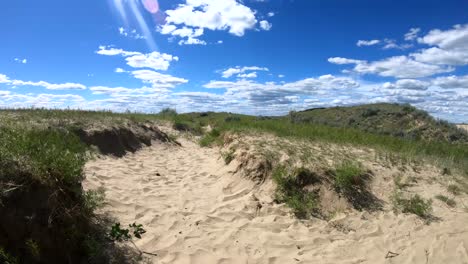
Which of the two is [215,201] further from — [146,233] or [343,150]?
[343,150]

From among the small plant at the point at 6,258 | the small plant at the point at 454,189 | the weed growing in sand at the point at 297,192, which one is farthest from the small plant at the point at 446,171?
the small plant at the point at 6,258

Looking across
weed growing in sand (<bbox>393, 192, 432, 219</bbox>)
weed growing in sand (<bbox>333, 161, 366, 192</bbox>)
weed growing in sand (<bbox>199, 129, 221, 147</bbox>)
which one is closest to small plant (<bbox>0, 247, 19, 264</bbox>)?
weed growing in sand (<bbox>333, 161, 366, 192</bbox>)

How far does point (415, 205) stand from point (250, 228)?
3.35 metres

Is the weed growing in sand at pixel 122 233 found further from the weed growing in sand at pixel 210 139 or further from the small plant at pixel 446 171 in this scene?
the weed growing in sand at pixel 210 139

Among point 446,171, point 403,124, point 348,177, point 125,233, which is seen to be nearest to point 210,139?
point 348,177

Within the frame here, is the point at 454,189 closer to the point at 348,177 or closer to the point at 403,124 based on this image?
the point at 348,177

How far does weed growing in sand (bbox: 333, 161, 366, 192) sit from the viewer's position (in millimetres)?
7820

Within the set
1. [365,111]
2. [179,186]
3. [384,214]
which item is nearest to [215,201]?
[179,186]

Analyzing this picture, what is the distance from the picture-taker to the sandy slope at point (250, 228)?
5500 millimetres

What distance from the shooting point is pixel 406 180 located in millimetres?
8641

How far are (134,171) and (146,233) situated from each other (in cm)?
393

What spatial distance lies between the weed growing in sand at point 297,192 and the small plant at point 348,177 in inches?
20.7

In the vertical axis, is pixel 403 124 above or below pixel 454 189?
above

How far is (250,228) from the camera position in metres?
6.41
